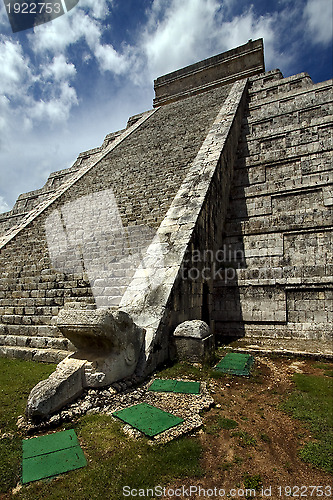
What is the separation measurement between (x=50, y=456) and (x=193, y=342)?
105 inches

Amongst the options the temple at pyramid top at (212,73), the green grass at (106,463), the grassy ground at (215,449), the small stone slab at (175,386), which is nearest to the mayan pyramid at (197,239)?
the small stone slab at (175,386)

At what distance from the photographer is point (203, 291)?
6.80 meters

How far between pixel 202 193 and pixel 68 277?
12.5 feet

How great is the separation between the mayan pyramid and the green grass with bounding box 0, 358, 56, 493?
393 mm

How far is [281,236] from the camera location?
7773 millimetres

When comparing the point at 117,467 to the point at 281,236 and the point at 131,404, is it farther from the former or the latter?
the point at 281,236

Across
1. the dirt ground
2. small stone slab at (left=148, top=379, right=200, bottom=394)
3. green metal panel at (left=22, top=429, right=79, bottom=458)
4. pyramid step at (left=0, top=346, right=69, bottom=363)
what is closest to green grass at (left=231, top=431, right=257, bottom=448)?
the dirt ground

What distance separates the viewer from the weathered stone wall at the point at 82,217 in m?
6.18

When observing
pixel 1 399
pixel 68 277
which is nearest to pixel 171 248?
pixel 68 277

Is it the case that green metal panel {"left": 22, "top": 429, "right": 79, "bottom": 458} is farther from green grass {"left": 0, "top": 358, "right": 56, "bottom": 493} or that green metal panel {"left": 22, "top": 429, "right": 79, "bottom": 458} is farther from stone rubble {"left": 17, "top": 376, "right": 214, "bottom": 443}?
stone rubble {"left": 17, "top": 376, "right": 214, "bottom": 443}

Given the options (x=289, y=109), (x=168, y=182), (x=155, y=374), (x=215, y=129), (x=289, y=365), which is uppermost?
(x=289, y=109)

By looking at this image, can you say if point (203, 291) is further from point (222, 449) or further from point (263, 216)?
point (222, 449)

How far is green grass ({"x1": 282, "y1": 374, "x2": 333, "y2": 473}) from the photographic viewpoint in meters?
2.63

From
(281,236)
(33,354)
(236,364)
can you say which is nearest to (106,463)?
(236,364)
